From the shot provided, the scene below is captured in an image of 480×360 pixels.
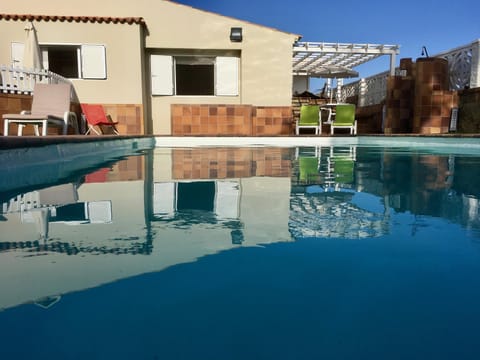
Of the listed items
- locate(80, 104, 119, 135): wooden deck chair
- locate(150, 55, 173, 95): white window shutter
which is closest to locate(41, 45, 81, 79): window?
locate(150, 55, 173, 95): white window shutter

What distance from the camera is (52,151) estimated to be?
346 cm

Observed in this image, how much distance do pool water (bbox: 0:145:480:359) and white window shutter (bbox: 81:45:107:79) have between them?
8077mm

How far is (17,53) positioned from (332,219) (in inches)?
389

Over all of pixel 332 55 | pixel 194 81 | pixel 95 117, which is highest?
pixel 332 55

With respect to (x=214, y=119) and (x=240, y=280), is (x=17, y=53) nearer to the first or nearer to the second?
(x=214, y=119)

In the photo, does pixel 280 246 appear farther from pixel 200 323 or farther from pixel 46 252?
pixel 46 252

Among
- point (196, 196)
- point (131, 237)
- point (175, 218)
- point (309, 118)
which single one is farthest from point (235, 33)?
point (131, 237)

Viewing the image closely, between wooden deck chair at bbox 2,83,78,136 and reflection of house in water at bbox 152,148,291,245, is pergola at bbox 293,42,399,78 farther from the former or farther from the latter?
reflection of house in water at bbox 152,148,291,245

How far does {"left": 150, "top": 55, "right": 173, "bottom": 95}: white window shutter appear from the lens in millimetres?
9680

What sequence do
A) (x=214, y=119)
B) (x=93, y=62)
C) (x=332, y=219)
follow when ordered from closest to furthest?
1. (x=332, y=219)
2. (x=93, y=62)
3. (x=214, y=119)

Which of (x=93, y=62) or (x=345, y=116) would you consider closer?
(x=93, y=62)

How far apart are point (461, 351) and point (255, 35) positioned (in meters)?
Answer: 10.1

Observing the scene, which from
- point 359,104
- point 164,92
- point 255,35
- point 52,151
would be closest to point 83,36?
point 164,92

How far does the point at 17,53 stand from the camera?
8.56m
